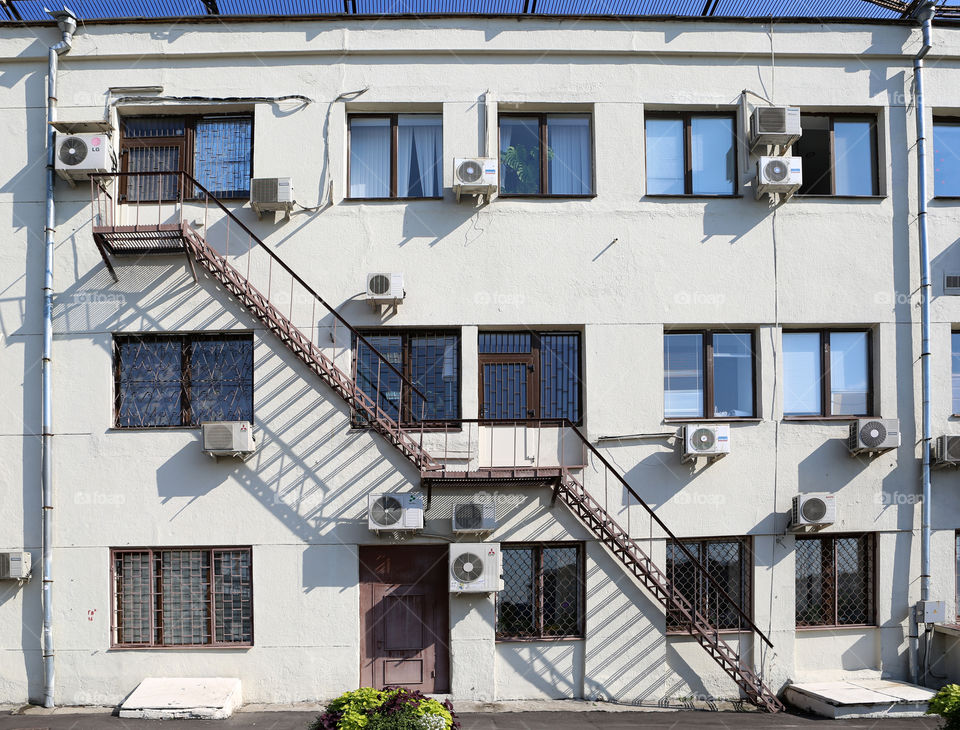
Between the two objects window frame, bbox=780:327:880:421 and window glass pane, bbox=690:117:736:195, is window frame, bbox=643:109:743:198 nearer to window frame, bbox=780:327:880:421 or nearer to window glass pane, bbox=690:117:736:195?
window glass pane, bbox=690:117:736:195

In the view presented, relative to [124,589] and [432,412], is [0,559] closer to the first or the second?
[124,589]

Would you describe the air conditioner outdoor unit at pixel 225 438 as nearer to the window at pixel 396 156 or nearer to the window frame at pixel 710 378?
the window at pixel 396 156

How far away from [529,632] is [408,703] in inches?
190

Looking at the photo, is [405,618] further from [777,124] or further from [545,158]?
[777,124]

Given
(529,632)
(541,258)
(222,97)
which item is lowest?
(529,632)

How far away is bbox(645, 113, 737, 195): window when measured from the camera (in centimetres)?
1318

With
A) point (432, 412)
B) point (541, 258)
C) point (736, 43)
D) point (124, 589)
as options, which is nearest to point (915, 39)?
point (736, 43)

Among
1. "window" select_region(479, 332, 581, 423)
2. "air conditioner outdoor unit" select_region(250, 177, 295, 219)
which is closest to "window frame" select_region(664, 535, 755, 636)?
"window" select_region(479, 332, 581, 423)

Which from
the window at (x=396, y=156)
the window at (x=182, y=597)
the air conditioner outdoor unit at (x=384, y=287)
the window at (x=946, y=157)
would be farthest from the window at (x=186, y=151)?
the window at (x=946, y=157)

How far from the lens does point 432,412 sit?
12.6 metres

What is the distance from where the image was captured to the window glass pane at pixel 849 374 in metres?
13.0

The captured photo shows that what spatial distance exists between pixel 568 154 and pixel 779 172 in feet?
10.7

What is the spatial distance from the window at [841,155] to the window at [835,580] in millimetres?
5617

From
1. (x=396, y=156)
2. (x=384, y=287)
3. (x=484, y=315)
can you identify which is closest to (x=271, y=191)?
(x=396, y=156)
